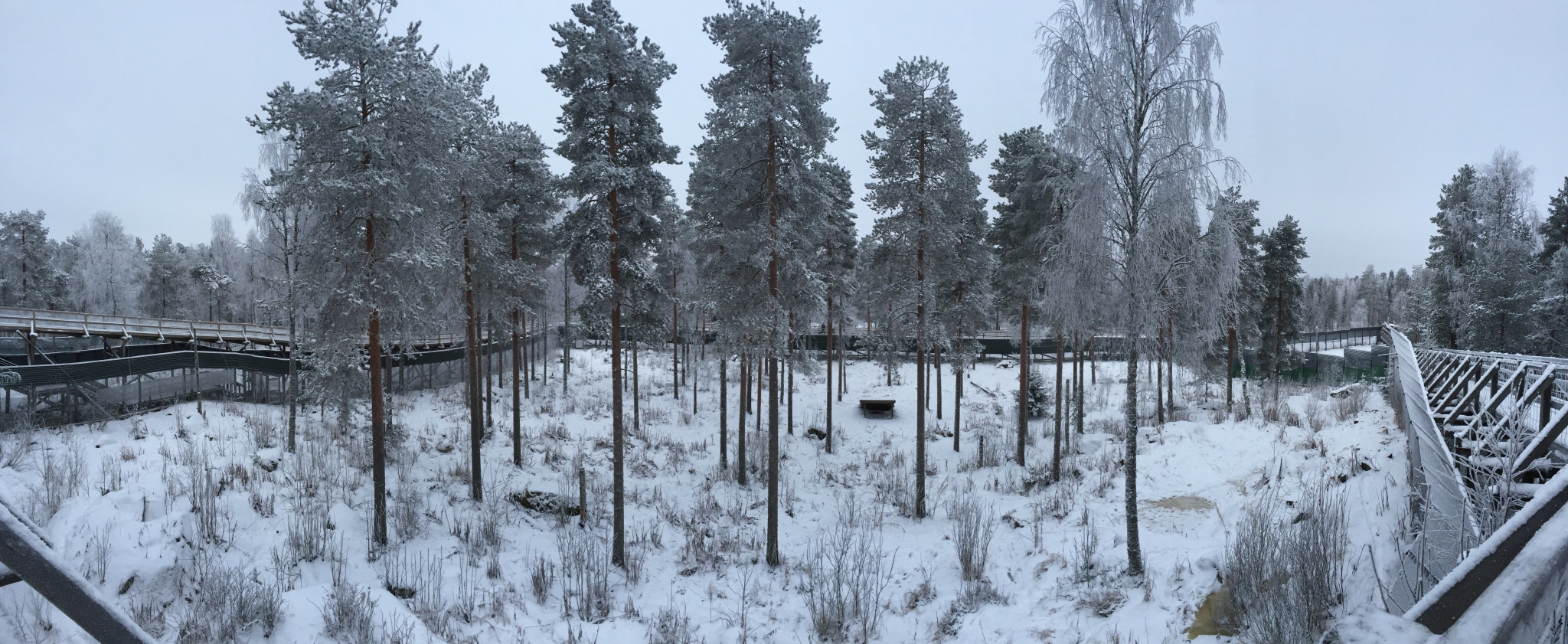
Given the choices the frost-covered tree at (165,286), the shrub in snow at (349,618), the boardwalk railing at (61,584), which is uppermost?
the frost-covered tree at (165,286)

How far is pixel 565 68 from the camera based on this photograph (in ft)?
40.6

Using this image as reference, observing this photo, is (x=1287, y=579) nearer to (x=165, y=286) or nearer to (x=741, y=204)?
(x=741, y=204)

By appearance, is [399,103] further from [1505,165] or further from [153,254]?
[153,254]

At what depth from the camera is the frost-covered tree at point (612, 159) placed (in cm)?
1232

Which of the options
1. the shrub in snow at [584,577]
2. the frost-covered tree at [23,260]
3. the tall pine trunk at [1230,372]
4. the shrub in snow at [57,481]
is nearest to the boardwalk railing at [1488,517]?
the shrub in snow at [584,577]

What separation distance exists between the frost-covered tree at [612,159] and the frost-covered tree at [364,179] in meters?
2.67

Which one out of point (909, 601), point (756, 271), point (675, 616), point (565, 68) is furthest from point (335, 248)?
point (909, 601)

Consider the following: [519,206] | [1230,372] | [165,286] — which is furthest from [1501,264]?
[165,286]

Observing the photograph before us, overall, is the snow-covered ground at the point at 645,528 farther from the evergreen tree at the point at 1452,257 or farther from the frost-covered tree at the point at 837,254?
the evergreen tree at the point at 1452,257

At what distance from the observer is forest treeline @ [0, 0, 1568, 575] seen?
9.52m

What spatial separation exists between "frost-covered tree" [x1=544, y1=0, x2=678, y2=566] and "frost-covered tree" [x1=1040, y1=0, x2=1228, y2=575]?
819 centimetres

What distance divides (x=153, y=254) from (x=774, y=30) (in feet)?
211

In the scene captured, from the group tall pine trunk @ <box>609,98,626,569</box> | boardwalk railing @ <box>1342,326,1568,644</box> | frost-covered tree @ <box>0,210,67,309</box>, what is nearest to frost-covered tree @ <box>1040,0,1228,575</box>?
boardwalk railing @ <box>1342,326,1568,644</box>

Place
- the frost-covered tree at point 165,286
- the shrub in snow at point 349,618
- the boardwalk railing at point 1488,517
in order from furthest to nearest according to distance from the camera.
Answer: the frost-covered tree at point 165,286
the shrub in snow at point 349,618
the boardwalk railing at point 1488,517
